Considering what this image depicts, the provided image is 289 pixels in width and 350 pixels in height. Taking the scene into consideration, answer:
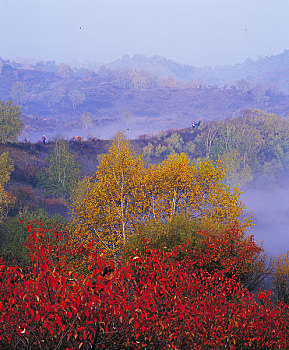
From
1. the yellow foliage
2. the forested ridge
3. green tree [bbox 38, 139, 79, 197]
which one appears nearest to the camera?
the forested ridge

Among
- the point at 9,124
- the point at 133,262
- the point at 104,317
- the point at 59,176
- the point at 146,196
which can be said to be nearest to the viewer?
the point at 104,317

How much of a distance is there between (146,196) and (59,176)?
132 feet

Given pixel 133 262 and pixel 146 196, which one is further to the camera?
pixel 146 196

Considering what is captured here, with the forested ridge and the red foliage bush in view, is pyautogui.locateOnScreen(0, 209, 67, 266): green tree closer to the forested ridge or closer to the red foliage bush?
the forested ridge

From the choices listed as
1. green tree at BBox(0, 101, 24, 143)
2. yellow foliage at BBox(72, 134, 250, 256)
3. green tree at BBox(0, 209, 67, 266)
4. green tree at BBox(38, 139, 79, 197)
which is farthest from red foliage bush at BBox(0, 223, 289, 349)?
green tree at BBox(0, 101, 24, 143)

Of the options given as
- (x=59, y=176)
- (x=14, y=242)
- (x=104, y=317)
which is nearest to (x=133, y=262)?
(x=104, y=317)

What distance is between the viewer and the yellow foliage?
30.6 metres

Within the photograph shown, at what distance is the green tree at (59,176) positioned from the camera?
67.9 meters

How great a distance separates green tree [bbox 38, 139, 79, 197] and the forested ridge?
31 centimetres

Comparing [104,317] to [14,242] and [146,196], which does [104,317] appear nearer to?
[146,196]

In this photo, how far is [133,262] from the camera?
17953 mm

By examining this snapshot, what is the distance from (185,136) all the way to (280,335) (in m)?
131

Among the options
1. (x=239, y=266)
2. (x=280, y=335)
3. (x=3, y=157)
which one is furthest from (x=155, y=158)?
(x=280, y=335)

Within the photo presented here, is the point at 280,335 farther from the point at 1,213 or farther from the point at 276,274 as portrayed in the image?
the point at 1,213
